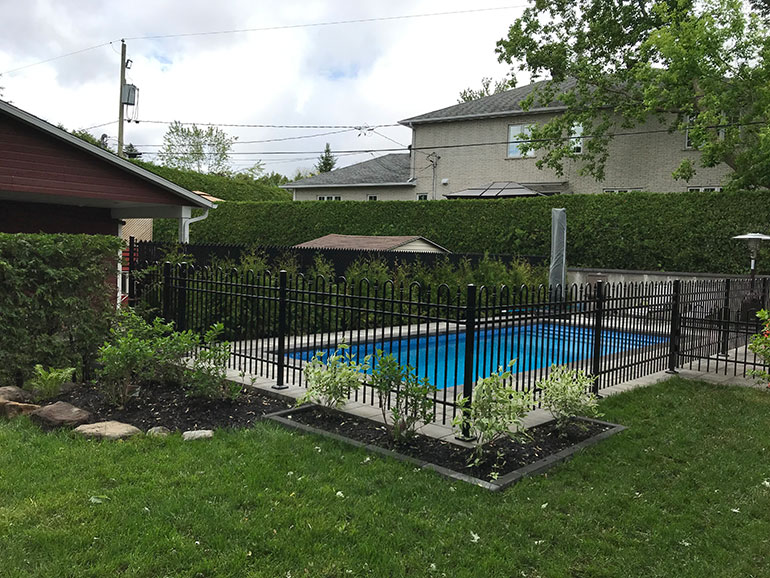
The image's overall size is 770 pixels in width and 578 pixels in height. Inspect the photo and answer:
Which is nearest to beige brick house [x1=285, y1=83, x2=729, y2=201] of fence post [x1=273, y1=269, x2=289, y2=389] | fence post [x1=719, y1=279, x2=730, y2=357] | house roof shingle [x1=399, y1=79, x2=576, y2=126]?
house roof shingle [x1=399, y1=79, x2=576, y2=126]

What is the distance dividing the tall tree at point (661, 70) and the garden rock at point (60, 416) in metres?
15.7

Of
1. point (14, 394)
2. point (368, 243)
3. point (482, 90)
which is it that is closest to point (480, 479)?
point (14, 394)

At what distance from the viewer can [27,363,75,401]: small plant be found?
6.25m

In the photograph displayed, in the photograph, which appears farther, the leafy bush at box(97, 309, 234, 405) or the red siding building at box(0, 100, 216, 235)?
the red siding building at box(0, 100, 216, 235)

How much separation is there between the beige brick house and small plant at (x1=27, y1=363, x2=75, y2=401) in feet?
54.5

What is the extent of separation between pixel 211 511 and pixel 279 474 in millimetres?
699

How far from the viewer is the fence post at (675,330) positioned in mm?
8445

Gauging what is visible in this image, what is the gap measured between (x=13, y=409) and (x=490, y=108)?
79.8 feet

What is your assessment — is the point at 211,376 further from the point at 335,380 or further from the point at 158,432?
the point at 335,380

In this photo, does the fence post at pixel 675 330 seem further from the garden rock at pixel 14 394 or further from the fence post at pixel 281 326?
the garden rock at pixel 14 394

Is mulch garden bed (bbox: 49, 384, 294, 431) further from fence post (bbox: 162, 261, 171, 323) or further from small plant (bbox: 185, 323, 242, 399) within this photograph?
fence post (bbox: 162, 261, 171, 323)

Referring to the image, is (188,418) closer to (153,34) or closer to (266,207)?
(266,207)

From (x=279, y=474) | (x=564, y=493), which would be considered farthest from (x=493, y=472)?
(x=279, y=474)

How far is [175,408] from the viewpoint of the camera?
5.94 meters
